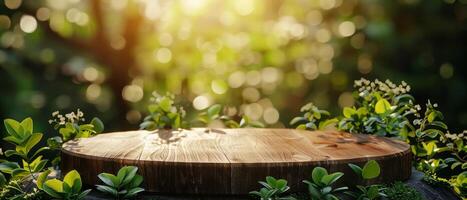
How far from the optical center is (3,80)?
693 cm

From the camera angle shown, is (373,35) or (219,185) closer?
(219,185)

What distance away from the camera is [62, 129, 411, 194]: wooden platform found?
2553 mm

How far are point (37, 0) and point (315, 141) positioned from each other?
5.01m

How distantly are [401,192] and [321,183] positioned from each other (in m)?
0.46

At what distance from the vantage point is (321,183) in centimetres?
252

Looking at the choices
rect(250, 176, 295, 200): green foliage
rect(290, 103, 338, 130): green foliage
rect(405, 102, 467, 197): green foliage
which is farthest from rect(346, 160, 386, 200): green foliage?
rect(290, 103, 338, 130): green foliage

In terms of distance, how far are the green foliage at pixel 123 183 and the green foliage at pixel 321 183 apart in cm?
66

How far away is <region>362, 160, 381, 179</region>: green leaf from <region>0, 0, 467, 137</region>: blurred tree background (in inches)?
140

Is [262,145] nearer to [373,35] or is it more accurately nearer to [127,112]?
[373,35]

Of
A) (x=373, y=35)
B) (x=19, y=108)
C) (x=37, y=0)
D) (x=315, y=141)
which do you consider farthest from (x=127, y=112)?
(x=315, y=141)

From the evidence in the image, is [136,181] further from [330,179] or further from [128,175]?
[330,179]

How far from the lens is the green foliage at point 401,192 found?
2.72 metres

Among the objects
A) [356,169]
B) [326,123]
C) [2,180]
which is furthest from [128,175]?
[326,123]

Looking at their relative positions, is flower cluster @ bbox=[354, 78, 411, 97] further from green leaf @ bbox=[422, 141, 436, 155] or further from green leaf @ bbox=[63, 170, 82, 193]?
green leaf @ bbox=[63, 170, 82, 193]
